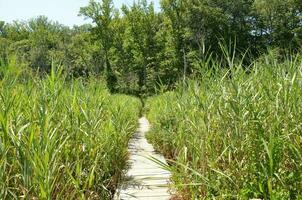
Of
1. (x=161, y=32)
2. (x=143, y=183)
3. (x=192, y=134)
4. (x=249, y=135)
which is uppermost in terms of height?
(x=161, y=32)

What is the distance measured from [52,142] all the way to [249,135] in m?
1.60

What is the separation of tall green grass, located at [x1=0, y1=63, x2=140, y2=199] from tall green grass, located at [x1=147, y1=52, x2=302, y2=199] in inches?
35.5

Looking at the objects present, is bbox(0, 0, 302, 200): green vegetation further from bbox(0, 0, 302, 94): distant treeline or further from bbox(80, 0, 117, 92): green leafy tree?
bbox(80, 0, 117, 92): green leafy tree

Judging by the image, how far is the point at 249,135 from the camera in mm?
3203

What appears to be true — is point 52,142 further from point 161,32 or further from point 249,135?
point 161,32

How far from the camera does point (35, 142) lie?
2697 mm

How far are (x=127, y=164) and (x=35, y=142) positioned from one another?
131 inches

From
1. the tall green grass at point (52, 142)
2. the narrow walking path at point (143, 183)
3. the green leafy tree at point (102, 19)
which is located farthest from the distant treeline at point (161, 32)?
the tall green grass at point (52, 142)

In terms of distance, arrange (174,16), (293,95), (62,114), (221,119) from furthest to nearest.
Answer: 1. (174,16)
2. (62,114)
3. (221,119)
4. (293,95)

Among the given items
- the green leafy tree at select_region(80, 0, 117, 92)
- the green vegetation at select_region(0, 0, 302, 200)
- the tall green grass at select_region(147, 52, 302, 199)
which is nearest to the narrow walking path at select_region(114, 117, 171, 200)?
the green vegetation at select_region(0, 0, 302, 200)

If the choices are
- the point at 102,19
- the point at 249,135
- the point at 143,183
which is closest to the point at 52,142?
the point at 249,135

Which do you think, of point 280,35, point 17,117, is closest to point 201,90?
point 17,117

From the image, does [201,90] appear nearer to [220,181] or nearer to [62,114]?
[220,181]

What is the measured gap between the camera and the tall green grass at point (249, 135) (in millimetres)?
2816
